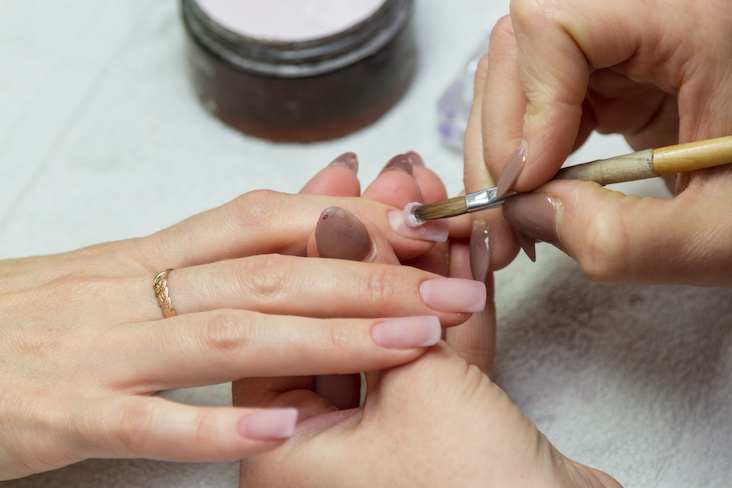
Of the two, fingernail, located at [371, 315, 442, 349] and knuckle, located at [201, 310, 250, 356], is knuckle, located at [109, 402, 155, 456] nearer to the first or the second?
Answer: knuckle, located at [201, 310, 250, 356]

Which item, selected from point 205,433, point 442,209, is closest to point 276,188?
point 442,209

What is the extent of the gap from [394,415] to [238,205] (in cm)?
28

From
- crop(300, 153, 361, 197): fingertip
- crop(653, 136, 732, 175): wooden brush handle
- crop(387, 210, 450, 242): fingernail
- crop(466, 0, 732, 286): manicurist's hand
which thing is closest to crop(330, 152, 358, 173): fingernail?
crop(300, 153, 361, 197): fingertip

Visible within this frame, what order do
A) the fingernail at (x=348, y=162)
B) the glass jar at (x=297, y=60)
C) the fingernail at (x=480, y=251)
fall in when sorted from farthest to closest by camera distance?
the glass jar at (x=297, y=60) < the fingernail at (x=348, y=162) < the fingernail at (x=480, y=251)

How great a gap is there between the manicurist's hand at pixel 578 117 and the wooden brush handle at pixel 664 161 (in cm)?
2

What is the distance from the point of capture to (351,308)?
66 centimetres

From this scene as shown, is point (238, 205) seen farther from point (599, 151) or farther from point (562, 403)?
point (599, 151)

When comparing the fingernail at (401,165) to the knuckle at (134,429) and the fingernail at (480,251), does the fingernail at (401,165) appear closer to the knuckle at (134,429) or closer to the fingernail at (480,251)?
the fingernail at (480,251)

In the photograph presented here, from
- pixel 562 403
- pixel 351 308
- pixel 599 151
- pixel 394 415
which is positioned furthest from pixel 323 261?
pixel 599 151

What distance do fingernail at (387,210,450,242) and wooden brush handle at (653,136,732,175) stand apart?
221 mm

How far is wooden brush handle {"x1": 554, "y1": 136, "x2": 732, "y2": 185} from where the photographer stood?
0.57m

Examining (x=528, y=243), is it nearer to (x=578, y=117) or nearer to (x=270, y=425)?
(x=578, y=117)

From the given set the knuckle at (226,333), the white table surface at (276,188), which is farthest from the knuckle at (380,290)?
the white table surface at (276,188)

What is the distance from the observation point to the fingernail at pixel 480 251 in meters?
0.75
